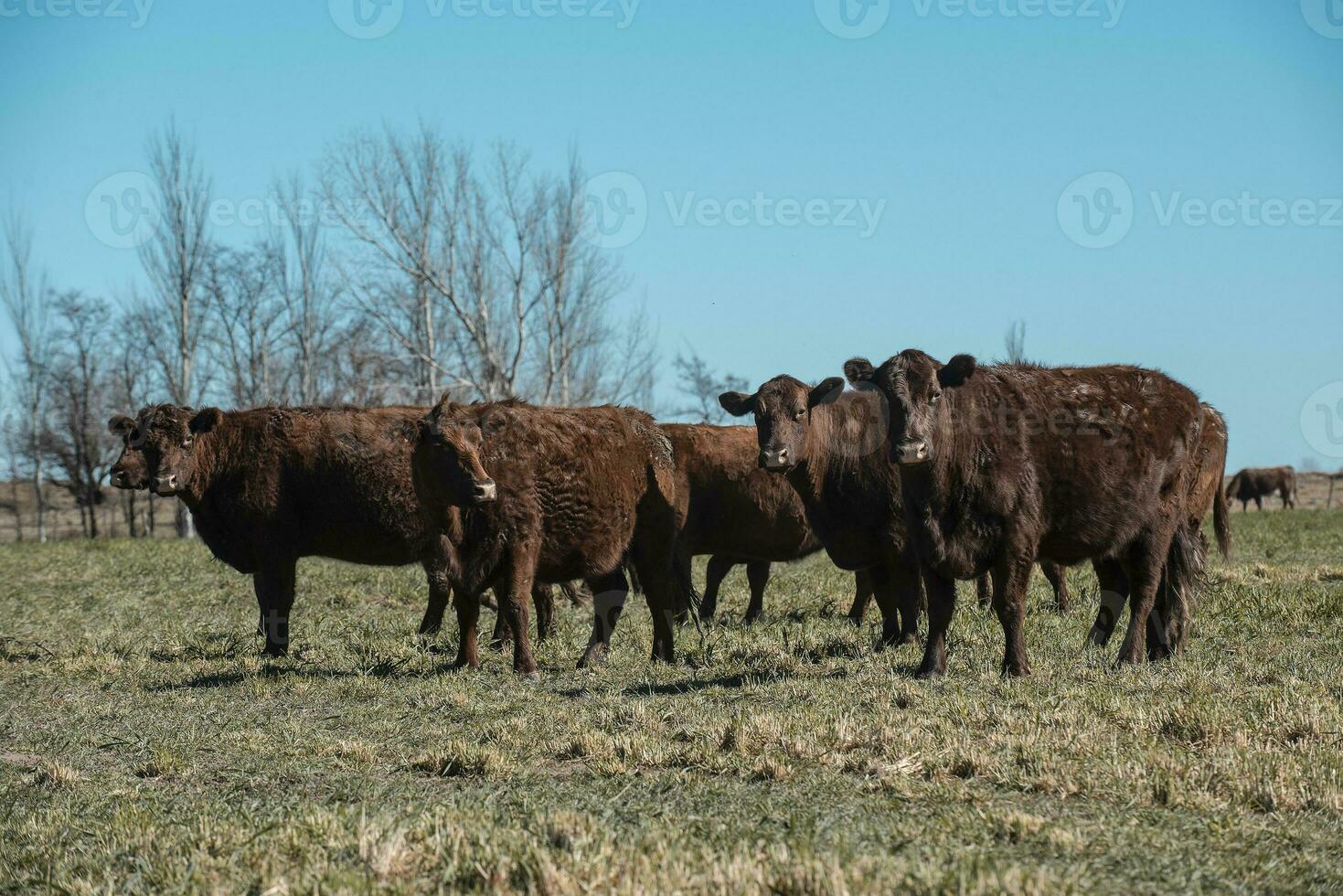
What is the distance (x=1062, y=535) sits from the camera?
9648 mm

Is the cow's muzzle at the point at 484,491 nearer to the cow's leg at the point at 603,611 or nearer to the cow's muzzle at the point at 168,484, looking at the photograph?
the cow's leg at the point at 603,611

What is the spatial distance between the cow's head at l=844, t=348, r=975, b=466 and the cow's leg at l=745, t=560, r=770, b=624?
5243mm

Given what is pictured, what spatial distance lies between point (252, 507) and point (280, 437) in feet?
2.61

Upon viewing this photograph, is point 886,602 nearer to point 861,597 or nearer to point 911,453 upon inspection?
point 861,597

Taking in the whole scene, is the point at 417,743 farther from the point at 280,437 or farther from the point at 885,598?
the point at 280,437

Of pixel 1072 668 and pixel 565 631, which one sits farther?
pixel 565 631

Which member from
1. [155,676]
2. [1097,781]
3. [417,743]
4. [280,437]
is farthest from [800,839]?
[280,437]

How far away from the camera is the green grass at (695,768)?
4.78 metres

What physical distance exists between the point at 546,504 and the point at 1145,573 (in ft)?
15.6

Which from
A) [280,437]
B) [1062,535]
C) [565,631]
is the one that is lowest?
[565,631]

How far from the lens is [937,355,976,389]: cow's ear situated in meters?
9.59

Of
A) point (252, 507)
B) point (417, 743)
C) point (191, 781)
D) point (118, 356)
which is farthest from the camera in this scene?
point (118, 356)

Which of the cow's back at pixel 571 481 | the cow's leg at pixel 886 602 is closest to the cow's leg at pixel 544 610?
the cow's back at pixel 571 481

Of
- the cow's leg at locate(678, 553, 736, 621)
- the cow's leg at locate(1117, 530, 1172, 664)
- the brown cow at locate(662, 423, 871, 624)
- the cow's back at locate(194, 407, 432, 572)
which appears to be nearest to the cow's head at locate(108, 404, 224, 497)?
the cow's back at locate(194, 407, 432, 572)
